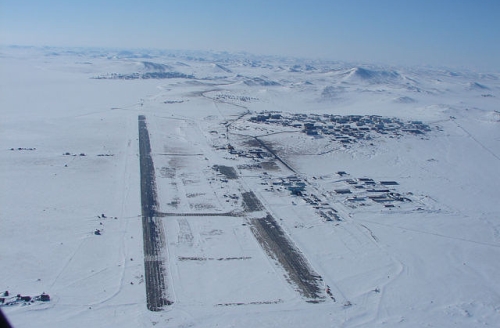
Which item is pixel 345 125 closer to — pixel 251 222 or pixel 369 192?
pixel 369 192

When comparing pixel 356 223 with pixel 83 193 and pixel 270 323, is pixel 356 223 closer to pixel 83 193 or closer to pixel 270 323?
pixel 270 323

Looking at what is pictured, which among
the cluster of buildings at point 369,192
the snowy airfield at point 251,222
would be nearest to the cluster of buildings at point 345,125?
the snowy airfield at point 251,222

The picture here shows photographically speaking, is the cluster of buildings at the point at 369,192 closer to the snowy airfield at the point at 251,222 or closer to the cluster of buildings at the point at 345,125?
the snowy airfield at the point at 251,222

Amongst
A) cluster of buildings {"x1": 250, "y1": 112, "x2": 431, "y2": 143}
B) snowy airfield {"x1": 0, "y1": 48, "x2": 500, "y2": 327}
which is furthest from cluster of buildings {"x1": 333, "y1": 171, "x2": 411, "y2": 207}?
cluster of buildings {"x1": 250, "y1": 112, "x2": 431, "y2": 143}

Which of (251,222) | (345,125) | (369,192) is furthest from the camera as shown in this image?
(345,125)

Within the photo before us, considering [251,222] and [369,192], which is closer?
[251,222]

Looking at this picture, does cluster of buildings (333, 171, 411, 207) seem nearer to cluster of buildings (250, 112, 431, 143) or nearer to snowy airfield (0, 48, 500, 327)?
snowy airfield (0, 48, 500, 327)

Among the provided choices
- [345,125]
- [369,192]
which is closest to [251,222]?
[369,192]

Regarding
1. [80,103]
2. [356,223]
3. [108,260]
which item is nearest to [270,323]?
[108,260]

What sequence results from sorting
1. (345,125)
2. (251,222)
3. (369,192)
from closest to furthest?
(251,222)
(369,192)
(345,125)
